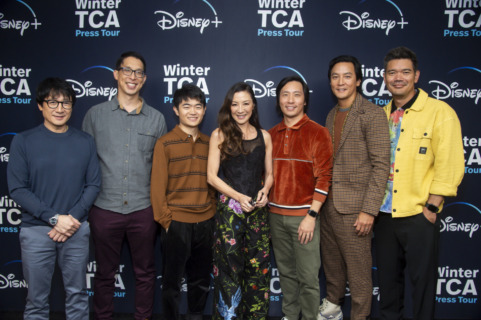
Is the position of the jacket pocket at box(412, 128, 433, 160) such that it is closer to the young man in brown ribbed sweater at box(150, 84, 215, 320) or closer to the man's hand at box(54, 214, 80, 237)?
the young man in brown ribbed sweater at box(150, 84, 215, 320)

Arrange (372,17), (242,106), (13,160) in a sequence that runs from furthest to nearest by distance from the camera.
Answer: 1. (372,17)
2. (242,106)
3. (13,160)

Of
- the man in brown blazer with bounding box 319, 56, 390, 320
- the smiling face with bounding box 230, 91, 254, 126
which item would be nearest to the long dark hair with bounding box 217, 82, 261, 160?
the smiling face with bounding box 230, 91, 254, 126

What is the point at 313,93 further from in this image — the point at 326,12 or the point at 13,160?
the point at 13,160

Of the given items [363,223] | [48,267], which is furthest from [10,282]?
[363,223]

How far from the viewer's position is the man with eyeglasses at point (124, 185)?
2.41m

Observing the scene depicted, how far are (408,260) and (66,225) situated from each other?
2.37 m

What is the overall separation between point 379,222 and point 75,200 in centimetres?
221

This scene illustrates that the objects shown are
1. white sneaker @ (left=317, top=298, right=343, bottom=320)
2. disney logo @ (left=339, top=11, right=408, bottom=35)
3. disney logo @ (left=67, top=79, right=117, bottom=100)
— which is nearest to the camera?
white sneaker @ (left=317, top=298, right=343, bottom=320)

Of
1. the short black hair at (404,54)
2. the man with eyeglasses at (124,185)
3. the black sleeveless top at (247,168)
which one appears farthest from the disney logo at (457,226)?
the man with eyeglasses at (124,185)

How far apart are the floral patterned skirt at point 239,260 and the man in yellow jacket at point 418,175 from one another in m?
0.91

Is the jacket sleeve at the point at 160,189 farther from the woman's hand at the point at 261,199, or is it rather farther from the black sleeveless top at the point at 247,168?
the woman's hand at the point at 261,199

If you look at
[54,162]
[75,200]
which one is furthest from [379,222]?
[54,162]

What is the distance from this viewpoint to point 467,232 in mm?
2908

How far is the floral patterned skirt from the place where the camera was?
89.6 inches
